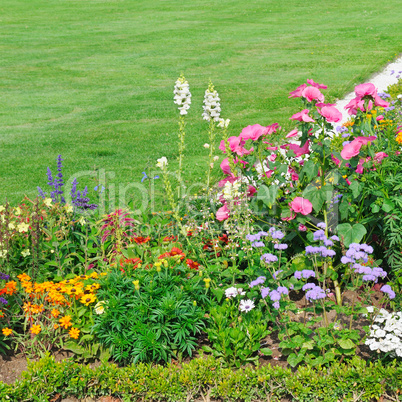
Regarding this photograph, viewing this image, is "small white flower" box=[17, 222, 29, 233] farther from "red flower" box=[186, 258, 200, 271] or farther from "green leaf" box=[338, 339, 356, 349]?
"green leaf" box=[338, 339, 356, 349]

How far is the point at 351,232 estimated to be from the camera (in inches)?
132

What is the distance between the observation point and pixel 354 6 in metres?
23.9

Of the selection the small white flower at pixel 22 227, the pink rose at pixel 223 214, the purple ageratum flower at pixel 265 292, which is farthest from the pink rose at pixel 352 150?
the small white flower at pixel 22 227

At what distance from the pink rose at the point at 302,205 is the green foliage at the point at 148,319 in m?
0.88

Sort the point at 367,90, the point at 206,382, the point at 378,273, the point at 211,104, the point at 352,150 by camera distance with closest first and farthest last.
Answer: the point at 206,382, the point at 378,273, the point at 352,150, the point at 367,90, the point at 211,104

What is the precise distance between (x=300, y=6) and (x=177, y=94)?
74.1ft

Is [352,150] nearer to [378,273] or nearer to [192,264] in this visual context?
[378,273]

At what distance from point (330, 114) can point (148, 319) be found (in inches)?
67.7

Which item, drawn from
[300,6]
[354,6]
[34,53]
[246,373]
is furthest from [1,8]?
[246,373]

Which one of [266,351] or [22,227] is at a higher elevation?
[22,227]


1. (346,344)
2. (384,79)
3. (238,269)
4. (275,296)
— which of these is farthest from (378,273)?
(384,79)

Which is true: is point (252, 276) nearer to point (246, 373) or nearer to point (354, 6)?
point (246, 373)

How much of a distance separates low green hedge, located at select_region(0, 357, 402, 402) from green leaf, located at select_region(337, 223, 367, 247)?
2.61 feet

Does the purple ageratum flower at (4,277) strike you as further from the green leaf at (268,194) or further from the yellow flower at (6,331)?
the green leaf at (268,194)
